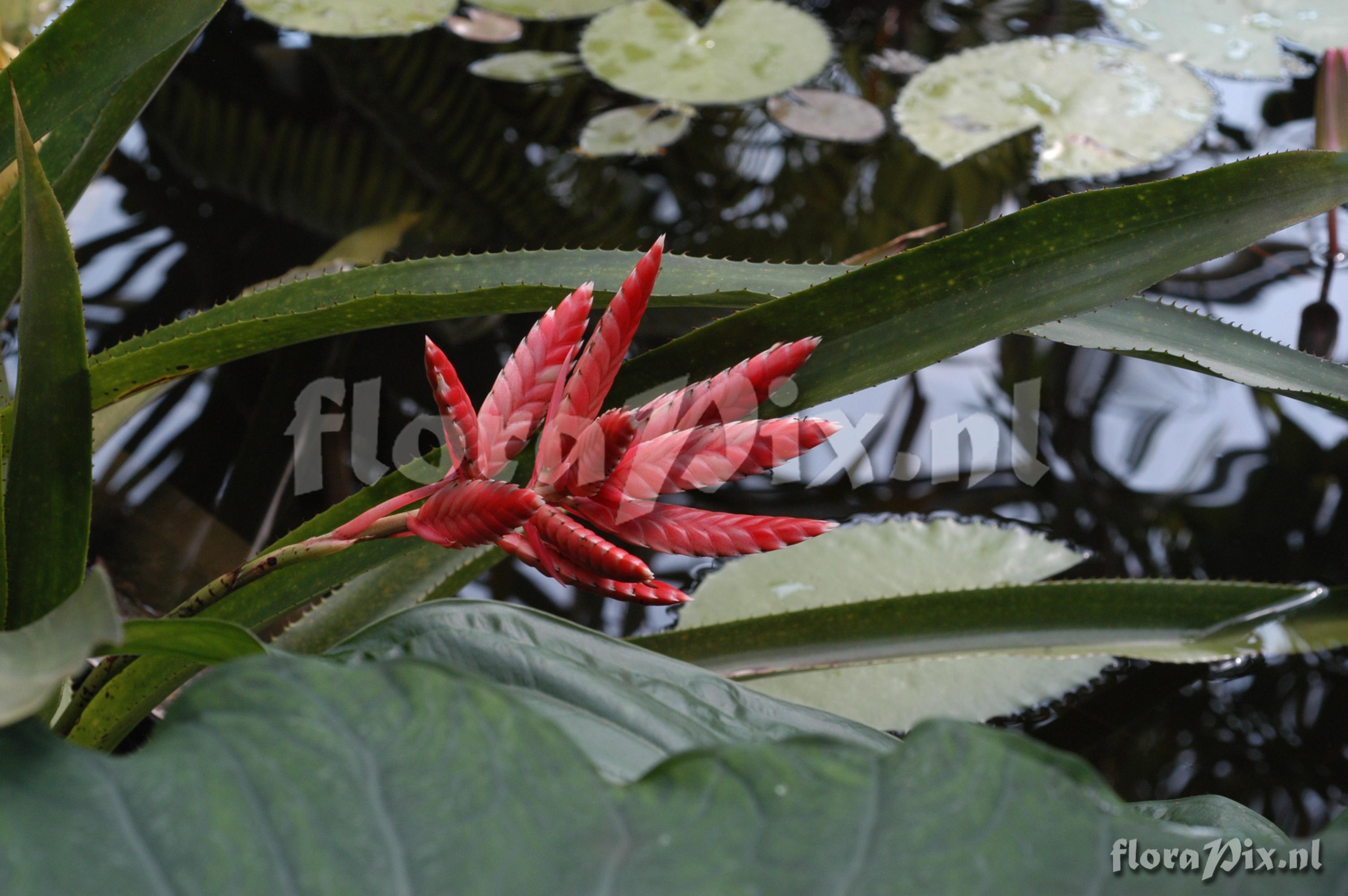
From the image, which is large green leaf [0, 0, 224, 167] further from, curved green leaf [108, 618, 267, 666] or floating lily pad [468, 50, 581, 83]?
floating lily pad [468, 50, 581, 83]

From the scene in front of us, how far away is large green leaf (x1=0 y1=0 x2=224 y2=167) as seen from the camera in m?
0.55

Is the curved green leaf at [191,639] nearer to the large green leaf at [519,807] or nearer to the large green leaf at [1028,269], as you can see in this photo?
the large green leaf at [519,807]

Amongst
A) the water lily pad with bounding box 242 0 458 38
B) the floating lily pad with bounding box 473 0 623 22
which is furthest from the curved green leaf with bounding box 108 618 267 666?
the floating lily pad with bounding box 473 0 623 22

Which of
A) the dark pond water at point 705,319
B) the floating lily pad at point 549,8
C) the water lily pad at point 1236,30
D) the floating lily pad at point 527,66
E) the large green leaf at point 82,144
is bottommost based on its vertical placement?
the dark pond water at point 705,319

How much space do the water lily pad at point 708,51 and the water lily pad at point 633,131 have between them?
1.7 inches

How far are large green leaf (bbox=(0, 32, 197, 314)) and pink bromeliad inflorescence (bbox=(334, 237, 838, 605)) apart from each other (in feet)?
1.37

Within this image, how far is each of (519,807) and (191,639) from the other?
8.6 inches

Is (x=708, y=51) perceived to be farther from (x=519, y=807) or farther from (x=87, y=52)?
(x=519, y=807)

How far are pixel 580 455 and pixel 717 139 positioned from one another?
4.31ft

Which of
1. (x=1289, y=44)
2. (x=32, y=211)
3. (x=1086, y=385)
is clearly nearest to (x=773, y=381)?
(x=32, y=211)

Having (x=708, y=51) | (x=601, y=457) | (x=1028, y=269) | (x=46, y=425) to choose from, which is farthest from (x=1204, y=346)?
(x=708, y=51)

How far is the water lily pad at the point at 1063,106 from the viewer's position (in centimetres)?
149

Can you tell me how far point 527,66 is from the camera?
1.68 meters

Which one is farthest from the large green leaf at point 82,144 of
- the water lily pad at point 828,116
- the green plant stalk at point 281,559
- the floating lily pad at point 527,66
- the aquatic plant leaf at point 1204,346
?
the water lily pad at point 828,116
